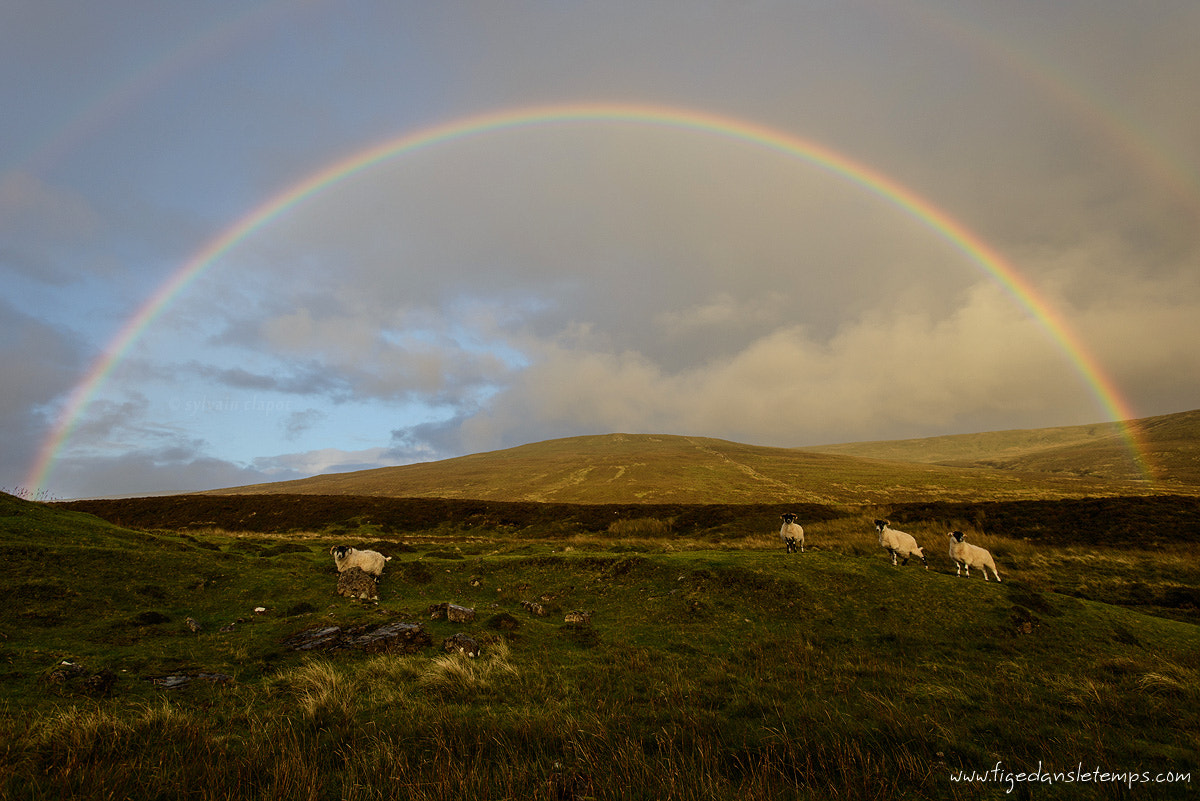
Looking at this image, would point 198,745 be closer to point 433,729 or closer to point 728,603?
point 433,729

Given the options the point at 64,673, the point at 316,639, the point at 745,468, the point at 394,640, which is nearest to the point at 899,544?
the point at 394,640

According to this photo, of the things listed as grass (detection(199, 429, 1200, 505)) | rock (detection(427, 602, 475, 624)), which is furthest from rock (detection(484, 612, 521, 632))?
Answer: grass (detection(199, 429, 1200, 505))

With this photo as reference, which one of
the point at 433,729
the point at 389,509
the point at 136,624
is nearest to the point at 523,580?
the point at 136,624

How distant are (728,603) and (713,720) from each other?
7766 mm

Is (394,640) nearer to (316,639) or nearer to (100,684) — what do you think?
(316,639)

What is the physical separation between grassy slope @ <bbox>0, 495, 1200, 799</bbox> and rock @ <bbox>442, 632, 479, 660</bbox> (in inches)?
14.7

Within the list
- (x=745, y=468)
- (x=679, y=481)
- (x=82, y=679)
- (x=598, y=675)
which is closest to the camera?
(x=82, y=679)

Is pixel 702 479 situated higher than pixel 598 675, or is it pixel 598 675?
pixel 598 675

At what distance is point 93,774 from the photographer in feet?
14.7

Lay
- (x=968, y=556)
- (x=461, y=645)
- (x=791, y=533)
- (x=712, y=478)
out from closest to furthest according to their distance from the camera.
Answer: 1. (x=461, y=645)
2. (x=968, y=556)
3. (x=791, y=533)
4. (x=712, y=478)

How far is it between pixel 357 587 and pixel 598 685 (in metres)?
9.67

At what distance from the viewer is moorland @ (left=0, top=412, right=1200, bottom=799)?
4836mm

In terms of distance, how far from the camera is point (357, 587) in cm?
1462

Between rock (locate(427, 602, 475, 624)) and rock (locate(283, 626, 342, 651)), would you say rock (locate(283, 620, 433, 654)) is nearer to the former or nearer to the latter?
rock (locate(283, 626, 342, 651))
